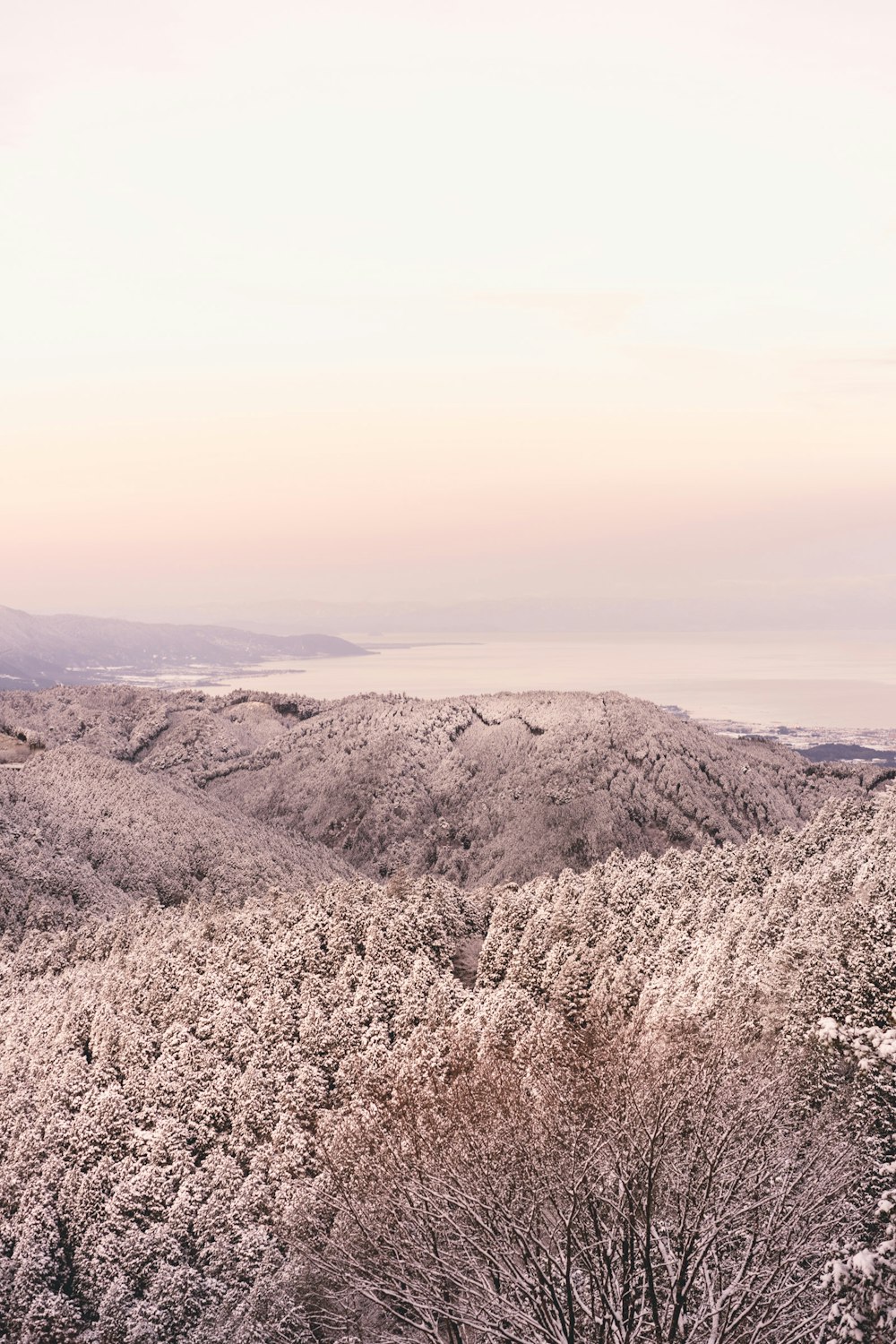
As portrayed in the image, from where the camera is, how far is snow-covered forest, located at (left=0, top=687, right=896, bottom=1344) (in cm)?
2369

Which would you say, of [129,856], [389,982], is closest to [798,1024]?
[389,982]

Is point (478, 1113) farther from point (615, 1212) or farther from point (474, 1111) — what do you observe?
point (615, 1212)

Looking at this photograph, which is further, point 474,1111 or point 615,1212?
point 474,1111

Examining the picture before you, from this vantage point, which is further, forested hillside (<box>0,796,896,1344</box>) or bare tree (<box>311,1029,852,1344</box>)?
forested hillside (<box>0,796,896,1344</box>)

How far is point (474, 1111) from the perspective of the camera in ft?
99.0

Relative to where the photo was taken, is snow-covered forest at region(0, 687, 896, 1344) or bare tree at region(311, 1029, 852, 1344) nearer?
bare tree at region(311, 1029, 852, 1344)

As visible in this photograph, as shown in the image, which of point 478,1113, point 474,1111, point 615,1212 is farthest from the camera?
point 474,1111

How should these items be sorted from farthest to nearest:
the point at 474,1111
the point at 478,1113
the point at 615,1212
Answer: the point at 474,1111
the point at 478,1113
the point at 615,1212

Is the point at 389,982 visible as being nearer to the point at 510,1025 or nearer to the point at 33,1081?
the point at 510,1025

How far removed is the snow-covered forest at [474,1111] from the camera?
23688mm

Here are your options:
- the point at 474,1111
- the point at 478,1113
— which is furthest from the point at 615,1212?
the point at 474,1111

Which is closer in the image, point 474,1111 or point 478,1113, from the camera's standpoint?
point 478,1113

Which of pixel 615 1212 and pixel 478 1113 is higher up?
pixel 615 1212

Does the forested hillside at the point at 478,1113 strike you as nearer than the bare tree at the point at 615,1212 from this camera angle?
No
